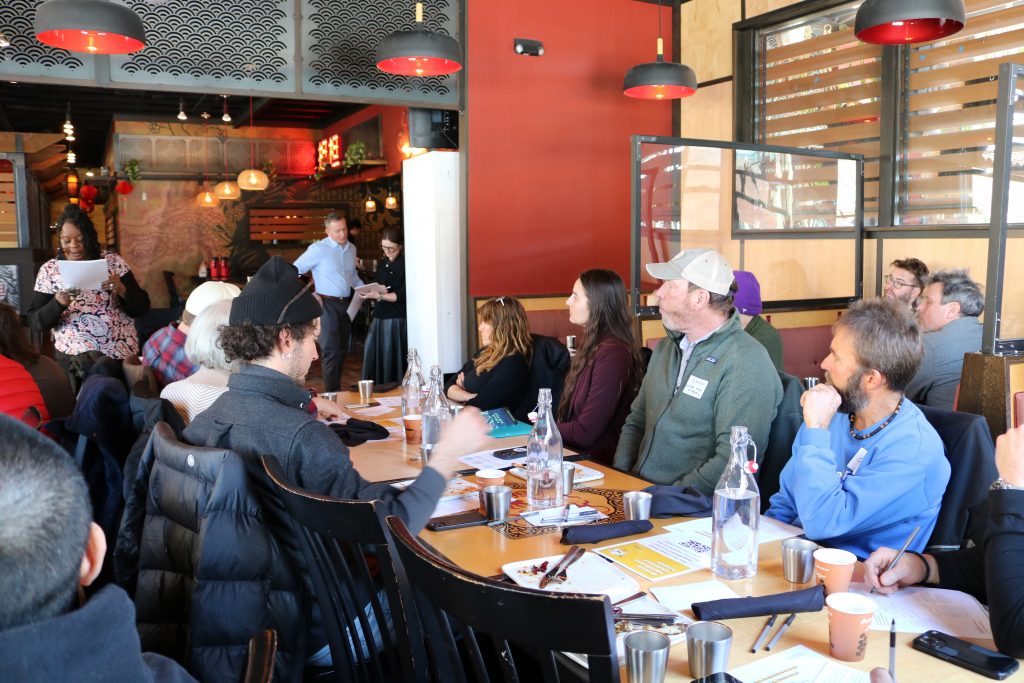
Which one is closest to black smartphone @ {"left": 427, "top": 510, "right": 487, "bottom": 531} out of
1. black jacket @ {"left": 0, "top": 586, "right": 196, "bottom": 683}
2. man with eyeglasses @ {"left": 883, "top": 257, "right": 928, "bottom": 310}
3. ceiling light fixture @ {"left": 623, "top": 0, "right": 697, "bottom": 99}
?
black jacket @ {"left": 0, "top": 586, "right": 196, "bottom": 683}

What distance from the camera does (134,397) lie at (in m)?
2.88

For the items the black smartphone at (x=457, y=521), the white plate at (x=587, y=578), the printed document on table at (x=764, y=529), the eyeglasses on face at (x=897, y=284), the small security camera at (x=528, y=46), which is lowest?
the printed document on table at (x=764, y=529)

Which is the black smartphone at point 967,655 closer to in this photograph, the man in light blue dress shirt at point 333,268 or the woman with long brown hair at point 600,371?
the woman with long brown hair at point 600,371

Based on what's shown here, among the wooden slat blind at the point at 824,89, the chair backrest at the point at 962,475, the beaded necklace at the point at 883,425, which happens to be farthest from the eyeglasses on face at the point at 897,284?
the beaded necklace at the point at 883,425

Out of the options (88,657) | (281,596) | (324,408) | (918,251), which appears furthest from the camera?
Answer: (918,251)

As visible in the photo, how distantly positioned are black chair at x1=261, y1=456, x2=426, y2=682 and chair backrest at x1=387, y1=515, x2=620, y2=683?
0.57 feet

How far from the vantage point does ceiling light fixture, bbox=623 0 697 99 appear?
582cm

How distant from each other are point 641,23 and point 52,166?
460 inches

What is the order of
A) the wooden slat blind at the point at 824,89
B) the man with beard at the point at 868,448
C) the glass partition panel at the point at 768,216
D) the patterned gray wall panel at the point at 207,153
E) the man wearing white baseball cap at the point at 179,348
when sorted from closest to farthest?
the man with beard at the point at 868,448 < the man wearing white baseball cap at the point at 179,348 < the glass partition panel at the point at 768,216 < the wooden slat blind at the point at 824,89 < the patterned gray wall panel at the point at 207,153

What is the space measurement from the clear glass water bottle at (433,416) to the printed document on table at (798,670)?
59.8 inches

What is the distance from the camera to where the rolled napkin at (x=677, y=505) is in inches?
85.0

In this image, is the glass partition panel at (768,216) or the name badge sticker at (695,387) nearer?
the name badge sticker at (695,387)

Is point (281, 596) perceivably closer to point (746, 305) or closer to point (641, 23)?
point (746, 305)

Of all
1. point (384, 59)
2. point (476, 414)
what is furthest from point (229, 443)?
point (384, 59)
